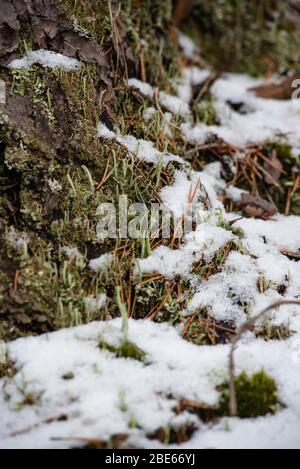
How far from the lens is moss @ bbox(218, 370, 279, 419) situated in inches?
73.8

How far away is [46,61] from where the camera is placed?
2406mm

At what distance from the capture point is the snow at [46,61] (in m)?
2.35

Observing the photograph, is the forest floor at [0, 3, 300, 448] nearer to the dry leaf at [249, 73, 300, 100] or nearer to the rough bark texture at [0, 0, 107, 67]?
the rough bark texture at [0, 0, 107, 67]

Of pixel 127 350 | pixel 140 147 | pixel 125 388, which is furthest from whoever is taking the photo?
pixel 140 147

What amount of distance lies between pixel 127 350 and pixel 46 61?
157 cm

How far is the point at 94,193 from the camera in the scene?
92.2 inches

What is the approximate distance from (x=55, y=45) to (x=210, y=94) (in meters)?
1.37

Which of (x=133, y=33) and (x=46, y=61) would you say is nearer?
(x=46, y=61)

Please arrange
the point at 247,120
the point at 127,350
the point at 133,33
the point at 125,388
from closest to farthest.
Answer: the point at 125,388, the point at 127,350, the point at 133,33, the point at 247,120

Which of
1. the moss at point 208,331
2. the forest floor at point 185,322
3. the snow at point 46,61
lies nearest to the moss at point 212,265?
the forest floor at point 185,322

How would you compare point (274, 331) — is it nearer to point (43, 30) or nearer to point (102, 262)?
point (102, 262)

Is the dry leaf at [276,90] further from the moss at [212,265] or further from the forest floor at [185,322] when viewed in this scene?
the moss at [212,265]

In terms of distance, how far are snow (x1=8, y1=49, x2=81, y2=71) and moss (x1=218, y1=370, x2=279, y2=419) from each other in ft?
6.00

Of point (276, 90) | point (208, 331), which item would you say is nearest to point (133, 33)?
point (276, 90)
